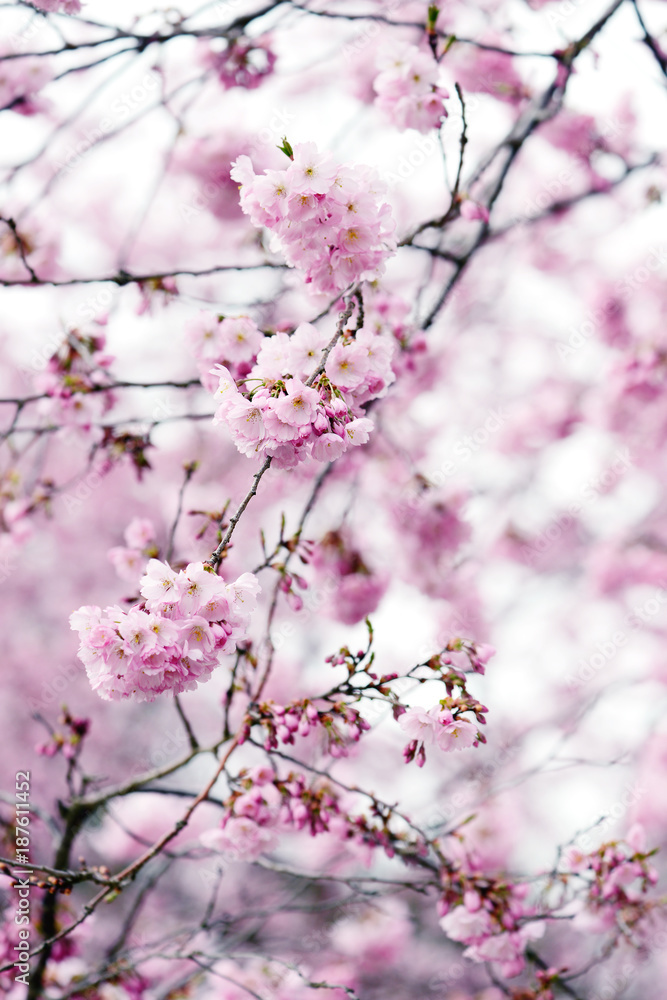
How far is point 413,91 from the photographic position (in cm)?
216

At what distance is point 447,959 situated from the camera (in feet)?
22.5

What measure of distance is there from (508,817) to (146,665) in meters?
6.69

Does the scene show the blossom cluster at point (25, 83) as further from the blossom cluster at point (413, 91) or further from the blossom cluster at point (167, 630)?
the blossom cluster at point (167, 630)

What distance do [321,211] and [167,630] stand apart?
911 mm

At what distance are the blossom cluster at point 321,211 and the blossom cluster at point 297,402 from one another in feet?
0.64

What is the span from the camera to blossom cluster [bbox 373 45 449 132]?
2.14m

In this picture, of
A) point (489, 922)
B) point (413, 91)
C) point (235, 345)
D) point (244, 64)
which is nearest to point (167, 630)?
point (235, 345)

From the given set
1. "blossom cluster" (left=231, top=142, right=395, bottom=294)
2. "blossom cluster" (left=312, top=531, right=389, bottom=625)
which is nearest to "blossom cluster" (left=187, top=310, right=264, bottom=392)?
"blossom cluster" (left=231, top=142, right=395, bottom=294)

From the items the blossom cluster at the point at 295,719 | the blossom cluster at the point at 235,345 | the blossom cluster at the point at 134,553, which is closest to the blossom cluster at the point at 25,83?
the blossom cluster at the point at 235,345

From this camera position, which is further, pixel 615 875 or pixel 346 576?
pixel 346 576

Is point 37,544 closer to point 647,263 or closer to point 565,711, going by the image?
point 565,711

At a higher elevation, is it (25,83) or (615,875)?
(25,83)

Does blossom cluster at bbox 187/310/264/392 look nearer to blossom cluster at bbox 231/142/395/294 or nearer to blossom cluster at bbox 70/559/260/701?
blossom cluster at bbox 231/142/395/294

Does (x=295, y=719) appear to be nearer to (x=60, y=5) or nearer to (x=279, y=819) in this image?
(x=279, y=819)
